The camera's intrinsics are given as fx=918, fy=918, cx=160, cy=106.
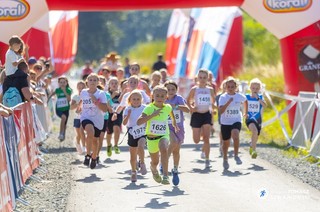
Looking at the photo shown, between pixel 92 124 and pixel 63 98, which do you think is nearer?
pixel 92 124

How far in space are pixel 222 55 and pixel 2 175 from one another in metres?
21.1

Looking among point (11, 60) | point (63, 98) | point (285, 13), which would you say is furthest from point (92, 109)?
point (285, 13)

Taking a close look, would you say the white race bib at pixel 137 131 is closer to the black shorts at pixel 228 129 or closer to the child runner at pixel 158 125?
the child runner at pixel 158 125

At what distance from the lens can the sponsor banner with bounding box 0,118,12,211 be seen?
9328mm

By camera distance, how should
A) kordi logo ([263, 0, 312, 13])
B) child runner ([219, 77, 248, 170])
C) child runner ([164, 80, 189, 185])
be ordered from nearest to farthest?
child runner ([164, 80, 189, 185]) < child runner ([219, 77, 248, 170]) < kordi logo ([263, 0, 312, 13])

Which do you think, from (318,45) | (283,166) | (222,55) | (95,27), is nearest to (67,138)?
(318,45)

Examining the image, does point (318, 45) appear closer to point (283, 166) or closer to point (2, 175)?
point (283, 166)

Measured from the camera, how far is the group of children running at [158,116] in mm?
12172

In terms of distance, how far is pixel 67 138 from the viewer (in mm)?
20766

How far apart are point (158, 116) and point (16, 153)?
1.98 meters

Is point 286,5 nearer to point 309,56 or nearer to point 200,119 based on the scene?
point 309,56

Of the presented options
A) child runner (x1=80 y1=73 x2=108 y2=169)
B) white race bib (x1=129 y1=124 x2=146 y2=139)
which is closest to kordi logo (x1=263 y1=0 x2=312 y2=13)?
child runner (x1=80 y1=73 x2=108 y2=169)

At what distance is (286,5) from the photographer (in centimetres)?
1903

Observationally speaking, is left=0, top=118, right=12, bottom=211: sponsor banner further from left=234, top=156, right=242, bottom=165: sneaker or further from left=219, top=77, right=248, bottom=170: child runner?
left=234, top=156, right=242, bottom=165: sneaker
